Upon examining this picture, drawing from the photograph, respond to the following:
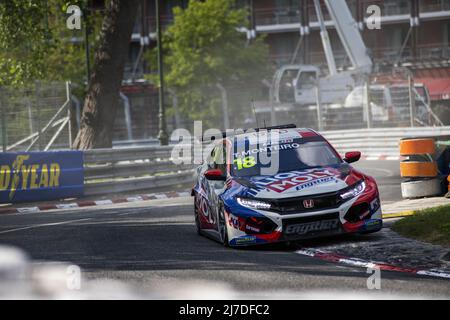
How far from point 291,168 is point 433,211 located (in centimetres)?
223

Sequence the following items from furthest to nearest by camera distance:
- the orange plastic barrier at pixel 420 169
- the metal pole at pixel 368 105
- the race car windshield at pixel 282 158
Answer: the metal pole at pixel 368 105 → the orange plastic barrier at pixel 420 169 → the race car windshield at pixel 282 158

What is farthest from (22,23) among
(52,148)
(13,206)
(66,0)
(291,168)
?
(291,168)

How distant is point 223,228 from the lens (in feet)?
38.3

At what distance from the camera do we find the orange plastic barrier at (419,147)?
16.1 meters

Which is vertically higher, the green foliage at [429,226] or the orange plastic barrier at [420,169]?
the orange plastic barrier at [420,169]

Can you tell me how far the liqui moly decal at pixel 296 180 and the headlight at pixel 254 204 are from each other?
0.69 feet

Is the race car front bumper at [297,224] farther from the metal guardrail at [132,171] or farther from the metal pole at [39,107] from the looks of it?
the metal pole at [39,107]

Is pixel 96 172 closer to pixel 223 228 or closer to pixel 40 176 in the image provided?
pixel 40 176

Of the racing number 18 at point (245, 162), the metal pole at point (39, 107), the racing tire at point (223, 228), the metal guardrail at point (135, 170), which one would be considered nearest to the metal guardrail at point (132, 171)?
the metal guardrail at point (135, 170)

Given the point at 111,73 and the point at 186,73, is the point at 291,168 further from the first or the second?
the point at 186,73

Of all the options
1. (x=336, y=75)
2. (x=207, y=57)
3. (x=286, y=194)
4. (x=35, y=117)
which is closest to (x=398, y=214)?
(x=286, y=194)

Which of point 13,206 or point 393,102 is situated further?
point 393,102

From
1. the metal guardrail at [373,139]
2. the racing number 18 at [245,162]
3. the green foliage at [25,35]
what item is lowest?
the metal guardrail at [373,139]
